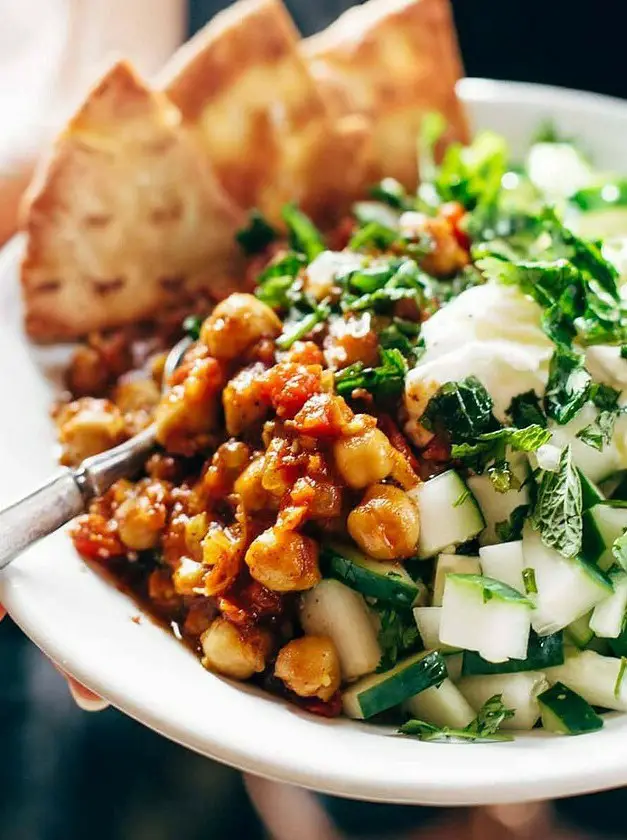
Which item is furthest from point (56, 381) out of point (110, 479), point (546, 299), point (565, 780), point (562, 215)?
point (565, 780)

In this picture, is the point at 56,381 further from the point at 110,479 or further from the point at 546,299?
the point at 546,299

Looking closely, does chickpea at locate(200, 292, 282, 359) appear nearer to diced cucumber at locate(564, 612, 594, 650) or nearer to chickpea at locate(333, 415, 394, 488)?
chickpea at locate(333, 415, 394, 488)

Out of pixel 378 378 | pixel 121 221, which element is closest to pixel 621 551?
pixel 378 378

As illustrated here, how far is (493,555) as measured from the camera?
2051 mm

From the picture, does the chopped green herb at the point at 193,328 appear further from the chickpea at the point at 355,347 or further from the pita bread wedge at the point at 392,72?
the pita bread wedge at the point at 392,72

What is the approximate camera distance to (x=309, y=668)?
6.62ft

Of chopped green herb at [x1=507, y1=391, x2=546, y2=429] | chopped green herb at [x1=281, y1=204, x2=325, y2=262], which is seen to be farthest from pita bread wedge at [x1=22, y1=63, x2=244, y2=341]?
chopped green herb at [x1=507, y1=391, x2=546, y2=429]

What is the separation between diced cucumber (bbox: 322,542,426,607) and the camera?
2051 mm

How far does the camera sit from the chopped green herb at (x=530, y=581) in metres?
2.02

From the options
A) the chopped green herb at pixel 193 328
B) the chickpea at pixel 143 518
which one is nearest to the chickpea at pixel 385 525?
the chickpea at pixel 143 518

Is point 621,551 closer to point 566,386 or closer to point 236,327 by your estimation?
point 566,386

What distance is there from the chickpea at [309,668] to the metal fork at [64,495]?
0.61 meters

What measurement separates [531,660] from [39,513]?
115cm

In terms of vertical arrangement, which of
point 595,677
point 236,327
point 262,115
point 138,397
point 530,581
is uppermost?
point 262,115
